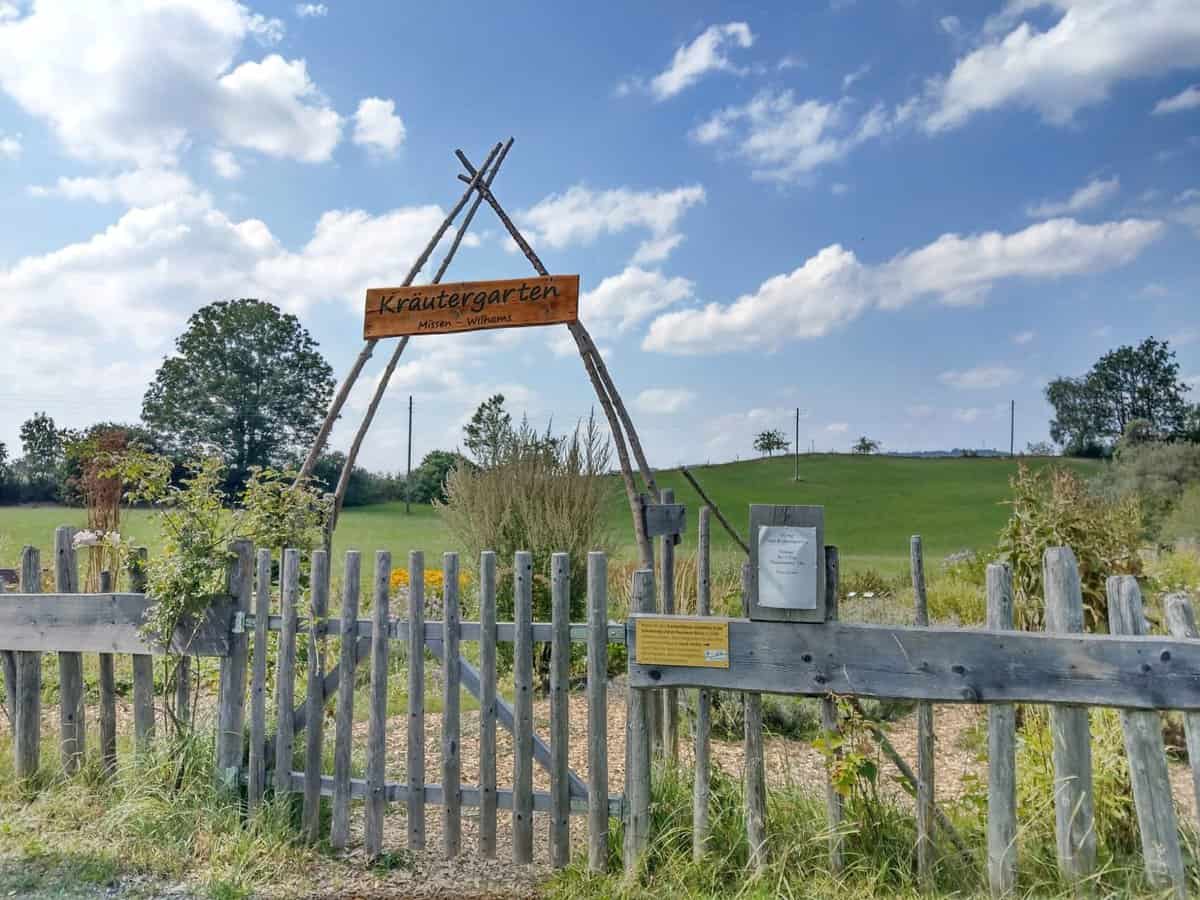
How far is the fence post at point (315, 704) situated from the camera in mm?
3961

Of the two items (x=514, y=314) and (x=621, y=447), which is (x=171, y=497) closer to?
(x=514, y=314)

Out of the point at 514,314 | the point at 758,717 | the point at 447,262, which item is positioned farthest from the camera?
the point at 447,262

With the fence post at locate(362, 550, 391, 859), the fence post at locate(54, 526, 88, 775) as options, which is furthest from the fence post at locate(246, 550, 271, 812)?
the fence post at locate(54, 526, 88, 775)

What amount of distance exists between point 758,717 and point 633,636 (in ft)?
1.94

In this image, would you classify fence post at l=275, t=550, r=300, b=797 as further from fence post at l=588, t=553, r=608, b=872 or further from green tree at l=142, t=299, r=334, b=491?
green tree at l=142, t=299, r=334, b=491

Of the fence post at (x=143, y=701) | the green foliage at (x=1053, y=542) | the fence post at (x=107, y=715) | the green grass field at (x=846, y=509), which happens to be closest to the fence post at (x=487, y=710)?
the fence post at (x=143, y=701)

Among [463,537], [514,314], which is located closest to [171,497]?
[514,314]

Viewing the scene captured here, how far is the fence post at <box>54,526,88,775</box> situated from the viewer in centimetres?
461

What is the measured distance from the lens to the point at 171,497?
14.2 feet

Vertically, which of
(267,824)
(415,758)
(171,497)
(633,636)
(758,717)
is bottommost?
(267,824)

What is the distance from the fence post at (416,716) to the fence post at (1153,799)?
109 inches

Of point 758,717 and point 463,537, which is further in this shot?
point 463,537

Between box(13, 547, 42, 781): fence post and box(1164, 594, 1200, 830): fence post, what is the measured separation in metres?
5.36

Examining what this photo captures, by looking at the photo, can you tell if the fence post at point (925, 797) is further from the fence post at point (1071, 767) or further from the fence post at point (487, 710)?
the fence post at point (487, 710)
